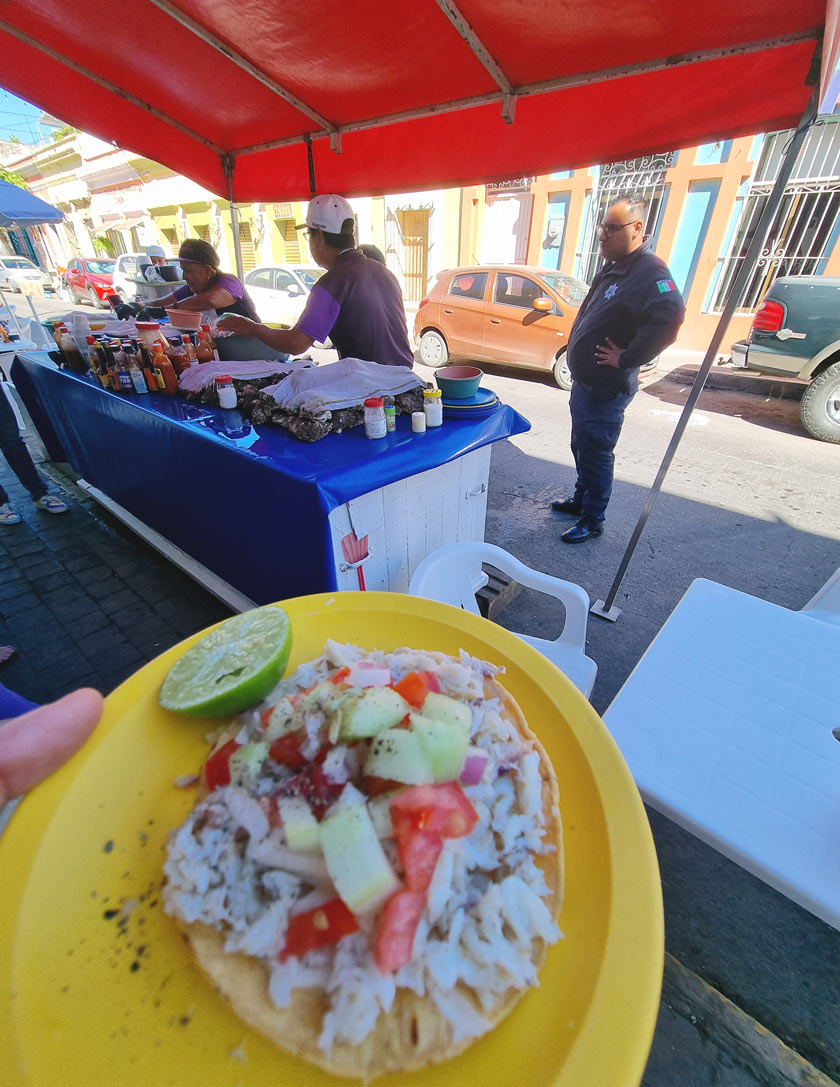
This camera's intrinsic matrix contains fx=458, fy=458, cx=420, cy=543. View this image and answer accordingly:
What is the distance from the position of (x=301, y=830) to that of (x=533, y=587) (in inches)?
54.1

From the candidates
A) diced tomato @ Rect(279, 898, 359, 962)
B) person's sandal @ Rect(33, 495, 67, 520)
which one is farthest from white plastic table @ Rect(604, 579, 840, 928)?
person's sandal @ Rect(33, 495, 67, 520)

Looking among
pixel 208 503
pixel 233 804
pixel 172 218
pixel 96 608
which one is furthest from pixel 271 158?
pixel 172 218

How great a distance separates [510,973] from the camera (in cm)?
68

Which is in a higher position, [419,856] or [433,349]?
[419,856]

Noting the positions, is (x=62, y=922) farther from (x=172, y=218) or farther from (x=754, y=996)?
(x=172, y=218)

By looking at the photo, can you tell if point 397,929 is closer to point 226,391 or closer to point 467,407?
point 467,407

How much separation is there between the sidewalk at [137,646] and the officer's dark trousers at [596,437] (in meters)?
1.68

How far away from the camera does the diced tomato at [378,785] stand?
81 cm

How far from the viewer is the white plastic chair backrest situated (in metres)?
1.91

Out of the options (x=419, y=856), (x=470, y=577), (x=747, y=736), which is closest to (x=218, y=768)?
(x=419, y=856)

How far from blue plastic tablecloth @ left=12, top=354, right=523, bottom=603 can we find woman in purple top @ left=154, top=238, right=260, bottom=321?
1119mm

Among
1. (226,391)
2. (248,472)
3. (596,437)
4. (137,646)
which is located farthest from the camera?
(596,437)

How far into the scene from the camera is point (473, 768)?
0.87 metres

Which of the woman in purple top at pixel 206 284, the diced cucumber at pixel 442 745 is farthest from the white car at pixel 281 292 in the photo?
the diced cucumber at pixel 442 745
